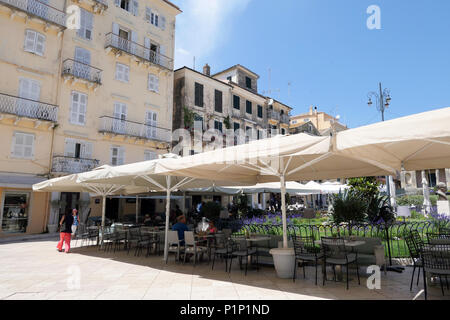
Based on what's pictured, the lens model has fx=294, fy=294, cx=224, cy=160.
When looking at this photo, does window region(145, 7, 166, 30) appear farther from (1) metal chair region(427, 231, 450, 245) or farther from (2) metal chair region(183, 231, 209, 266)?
(1) metal chair region(427, 231, 450, 245)

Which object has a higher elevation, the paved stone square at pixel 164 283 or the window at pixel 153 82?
the window at pixel 153 82

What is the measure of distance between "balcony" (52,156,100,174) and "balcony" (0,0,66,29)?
7.89 metres

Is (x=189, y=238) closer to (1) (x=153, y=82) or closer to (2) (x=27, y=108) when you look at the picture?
(2) (x=27, y=108)

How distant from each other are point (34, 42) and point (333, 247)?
62.4 ft

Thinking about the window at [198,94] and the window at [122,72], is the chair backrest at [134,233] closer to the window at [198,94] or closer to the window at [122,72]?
the window at [122,72]

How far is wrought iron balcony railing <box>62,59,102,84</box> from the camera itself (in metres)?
18.0

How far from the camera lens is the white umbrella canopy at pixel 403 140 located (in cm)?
368

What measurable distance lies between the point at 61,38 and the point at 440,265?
21.0m

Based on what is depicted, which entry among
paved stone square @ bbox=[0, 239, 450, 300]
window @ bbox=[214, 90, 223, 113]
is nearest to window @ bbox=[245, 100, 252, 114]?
window @ bbox=[214, 90, 223, 113]

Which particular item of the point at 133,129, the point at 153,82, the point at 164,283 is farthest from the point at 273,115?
the point at 164,283

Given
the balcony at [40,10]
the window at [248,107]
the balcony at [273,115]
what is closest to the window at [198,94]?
the window at [248,107]

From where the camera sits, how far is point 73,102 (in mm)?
18234

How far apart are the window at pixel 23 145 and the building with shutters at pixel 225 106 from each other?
9977 millimetres

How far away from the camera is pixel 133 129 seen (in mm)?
20906
